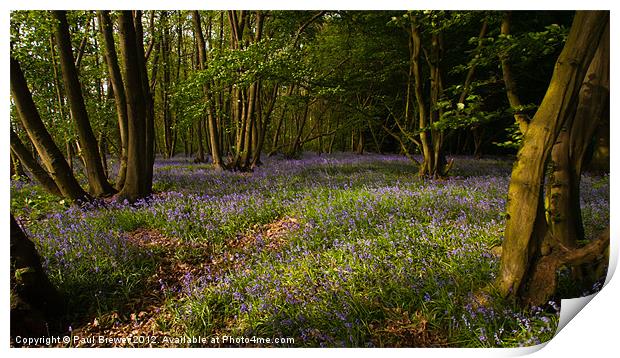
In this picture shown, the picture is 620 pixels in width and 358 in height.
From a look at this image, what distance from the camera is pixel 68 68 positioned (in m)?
5.61

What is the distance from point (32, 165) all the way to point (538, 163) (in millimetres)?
6242

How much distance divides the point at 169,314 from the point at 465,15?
4695 millimetres

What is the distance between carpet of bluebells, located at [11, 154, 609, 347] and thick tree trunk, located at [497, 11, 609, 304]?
0.25 metres

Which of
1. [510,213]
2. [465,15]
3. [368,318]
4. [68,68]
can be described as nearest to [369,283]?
[368,318]

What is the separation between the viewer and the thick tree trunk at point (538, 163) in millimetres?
2438

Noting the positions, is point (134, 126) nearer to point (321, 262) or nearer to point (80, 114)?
point (80, 114)

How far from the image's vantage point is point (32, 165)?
4.89 m

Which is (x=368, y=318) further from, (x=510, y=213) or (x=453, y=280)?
(x=510, y=213)

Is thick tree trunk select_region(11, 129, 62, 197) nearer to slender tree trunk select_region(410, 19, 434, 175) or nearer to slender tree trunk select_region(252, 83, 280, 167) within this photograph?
slender tree trunk select_region(252, 83, 280, 167)

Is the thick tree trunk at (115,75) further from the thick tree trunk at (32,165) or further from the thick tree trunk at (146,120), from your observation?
the thick tree trunk at (32,165)

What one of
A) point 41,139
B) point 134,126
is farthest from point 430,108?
point 41,139

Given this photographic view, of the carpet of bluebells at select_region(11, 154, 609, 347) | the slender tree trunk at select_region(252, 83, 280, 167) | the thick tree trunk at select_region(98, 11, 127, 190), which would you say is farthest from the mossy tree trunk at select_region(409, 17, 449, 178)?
the thick tree trunk at select_region(98, 11, 127, 190)

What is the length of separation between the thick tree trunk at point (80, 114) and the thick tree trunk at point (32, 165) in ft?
→ 2.45

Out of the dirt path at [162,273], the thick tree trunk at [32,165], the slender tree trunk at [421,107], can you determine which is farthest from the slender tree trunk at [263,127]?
the thick tree trunk at [32,165]
